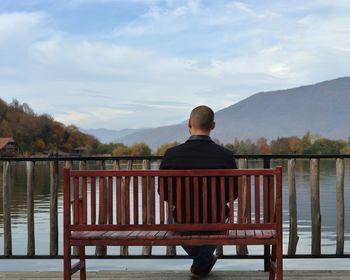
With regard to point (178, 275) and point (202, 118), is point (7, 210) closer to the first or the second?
point (178, 275)

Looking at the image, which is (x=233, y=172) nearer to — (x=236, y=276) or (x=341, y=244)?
(x=236, y=276)

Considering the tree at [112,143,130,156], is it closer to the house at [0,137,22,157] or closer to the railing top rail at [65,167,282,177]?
the house at [0,137,22,157]

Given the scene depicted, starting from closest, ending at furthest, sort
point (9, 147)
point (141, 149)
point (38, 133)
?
point (141, 149), point (9, 147), point (38, 133)

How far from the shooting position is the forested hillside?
110312 mm

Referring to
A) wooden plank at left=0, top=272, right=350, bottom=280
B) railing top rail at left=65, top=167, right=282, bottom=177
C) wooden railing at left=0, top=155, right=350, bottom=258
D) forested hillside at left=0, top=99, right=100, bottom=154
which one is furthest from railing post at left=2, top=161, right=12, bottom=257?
forested hillside at left=0, top=99, right=100, bottom=154

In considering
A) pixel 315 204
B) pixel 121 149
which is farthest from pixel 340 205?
pixel 121 149

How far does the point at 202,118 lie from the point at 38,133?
4448 inches

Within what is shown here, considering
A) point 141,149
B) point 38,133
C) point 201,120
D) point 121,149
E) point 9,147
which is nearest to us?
point 201,120

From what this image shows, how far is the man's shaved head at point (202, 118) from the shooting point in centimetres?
495

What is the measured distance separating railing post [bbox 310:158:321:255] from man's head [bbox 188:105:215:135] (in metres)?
1.73

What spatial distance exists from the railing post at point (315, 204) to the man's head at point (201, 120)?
68.0 inches

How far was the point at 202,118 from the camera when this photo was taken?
16.3 ft

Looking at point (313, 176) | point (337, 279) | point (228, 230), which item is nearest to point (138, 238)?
point (228, 230)

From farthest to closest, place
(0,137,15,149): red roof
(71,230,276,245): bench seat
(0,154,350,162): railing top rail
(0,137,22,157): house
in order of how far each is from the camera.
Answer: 1. (0,137,15,149): red roof
2. (0,137,22,157): house
3. (0,154,350,162): railing top rail
4. (71,230,276,245): bench seat
